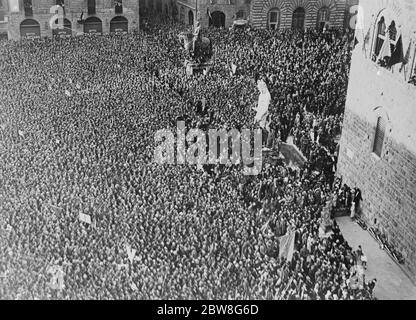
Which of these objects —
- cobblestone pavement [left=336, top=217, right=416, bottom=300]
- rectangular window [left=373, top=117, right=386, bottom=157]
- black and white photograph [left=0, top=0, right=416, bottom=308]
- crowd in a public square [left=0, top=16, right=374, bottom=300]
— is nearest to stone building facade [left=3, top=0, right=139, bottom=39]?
black and white photograph [left=0, top=0, right=416, bottom=308]

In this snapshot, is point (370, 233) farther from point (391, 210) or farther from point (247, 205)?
point (247, 205)

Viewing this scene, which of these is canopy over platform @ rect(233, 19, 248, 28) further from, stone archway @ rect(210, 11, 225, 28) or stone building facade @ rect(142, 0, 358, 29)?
stone archway @ rect(210, 11, 225, 28)

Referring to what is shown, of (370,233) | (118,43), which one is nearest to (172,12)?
(118,43)

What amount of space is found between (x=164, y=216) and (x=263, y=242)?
8.77 ft

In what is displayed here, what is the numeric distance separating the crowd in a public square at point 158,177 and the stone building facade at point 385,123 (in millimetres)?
1381

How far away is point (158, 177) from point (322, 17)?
26.5 feet

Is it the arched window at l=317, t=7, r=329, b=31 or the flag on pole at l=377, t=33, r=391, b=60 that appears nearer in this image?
the flag on pole at l=377, t=33, r=391, b=60

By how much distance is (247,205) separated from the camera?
1593cm

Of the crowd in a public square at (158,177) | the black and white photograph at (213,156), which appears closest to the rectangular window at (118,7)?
the crowd in a public square at (158,177)

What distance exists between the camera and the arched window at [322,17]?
18594 millimetres

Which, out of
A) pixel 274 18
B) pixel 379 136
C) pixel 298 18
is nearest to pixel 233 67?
pixel 274 18

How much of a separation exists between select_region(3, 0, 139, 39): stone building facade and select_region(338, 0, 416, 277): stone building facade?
39.9 feet

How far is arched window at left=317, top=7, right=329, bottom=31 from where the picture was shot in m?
18.6

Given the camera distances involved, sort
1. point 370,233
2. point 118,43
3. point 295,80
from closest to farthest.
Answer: point 370,233 < point 295,80 < point 118,43
